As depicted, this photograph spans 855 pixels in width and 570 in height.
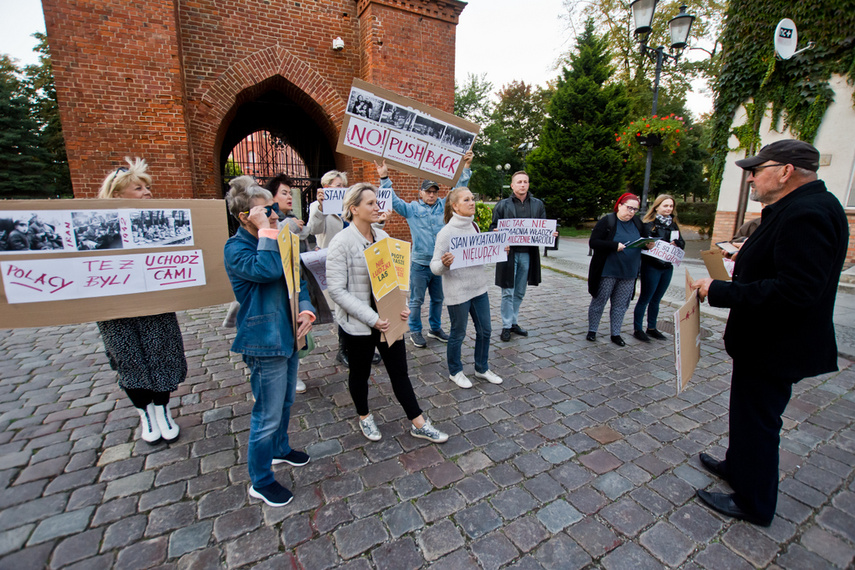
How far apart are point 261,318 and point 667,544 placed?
2595mm

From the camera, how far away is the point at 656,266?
17.0 ft

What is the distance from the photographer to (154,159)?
A: 7789mm

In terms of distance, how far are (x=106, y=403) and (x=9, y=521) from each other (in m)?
1.48

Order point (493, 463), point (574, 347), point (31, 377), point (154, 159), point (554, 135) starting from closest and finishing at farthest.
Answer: point (493, 463) → point (31, 377) → point (574, 347) → point (154, 159) → point (554, 135)

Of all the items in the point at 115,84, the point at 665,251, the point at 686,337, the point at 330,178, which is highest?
the point at 115,84

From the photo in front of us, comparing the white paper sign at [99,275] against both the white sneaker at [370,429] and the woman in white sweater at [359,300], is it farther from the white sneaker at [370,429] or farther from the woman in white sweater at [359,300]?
the white sneaker at [370,429]

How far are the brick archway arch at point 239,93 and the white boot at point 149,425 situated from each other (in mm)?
6815

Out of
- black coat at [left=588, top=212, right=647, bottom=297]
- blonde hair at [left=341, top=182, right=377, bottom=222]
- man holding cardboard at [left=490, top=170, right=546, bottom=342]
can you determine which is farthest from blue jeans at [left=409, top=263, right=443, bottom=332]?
blonde hair at [left=341, top=182, right=377, bottom=222]

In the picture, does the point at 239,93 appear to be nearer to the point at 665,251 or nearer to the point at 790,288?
the point at 665,251

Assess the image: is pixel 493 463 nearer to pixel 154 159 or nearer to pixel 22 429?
pixel 22 429

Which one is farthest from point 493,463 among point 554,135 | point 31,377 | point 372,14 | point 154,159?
point 554,135

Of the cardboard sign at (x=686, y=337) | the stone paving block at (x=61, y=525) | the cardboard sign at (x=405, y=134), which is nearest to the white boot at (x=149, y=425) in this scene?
the stone paving block at (x=61, y=525)

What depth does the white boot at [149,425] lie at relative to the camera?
3.05 metres

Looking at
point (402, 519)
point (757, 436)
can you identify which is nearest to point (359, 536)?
point (402, 519)
